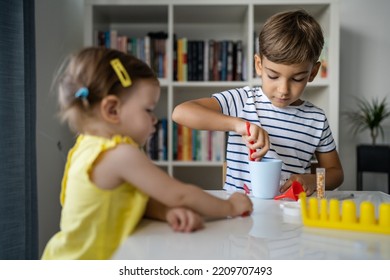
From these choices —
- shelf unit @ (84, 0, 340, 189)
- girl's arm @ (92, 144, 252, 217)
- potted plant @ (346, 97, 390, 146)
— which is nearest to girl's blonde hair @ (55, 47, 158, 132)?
girl's arm @ (92, 144, 252, 217)

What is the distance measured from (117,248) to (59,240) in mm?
110

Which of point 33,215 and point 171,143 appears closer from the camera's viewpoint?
point 33,215

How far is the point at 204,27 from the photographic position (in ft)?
8.30

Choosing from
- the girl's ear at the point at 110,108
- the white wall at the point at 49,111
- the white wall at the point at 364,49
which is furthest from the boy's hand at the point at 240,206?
the white wall at the point at 364,49

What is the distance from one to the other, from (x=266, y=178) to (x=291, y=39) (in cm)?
42

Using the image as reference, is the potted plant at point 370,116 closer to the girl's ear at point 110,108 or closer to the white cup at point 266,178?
the white cup at point 266,178

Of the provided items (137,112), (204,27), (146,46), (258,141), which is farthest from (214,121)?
(204,27)

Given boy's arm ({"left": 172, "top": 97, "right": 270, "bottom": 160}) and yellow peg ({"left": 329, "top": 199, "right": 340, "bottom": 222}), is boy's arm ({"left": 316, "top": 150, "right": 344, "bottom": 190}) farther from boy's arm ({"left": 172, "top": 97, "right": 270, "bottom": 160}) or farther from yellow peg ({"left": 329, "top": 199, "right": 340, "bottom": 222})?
yellow peg ({"left": 329, "top": 199, "right": 340, "bottom": 222})

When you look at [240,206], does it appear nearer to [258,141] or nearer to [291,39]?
[258,141]

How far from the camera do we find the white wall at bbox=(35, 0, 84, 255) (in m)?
1.95

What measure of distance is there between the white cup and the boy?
0.03 m

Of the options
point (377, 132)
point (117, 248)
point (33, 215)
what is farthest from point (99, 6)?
point (117, 248)
